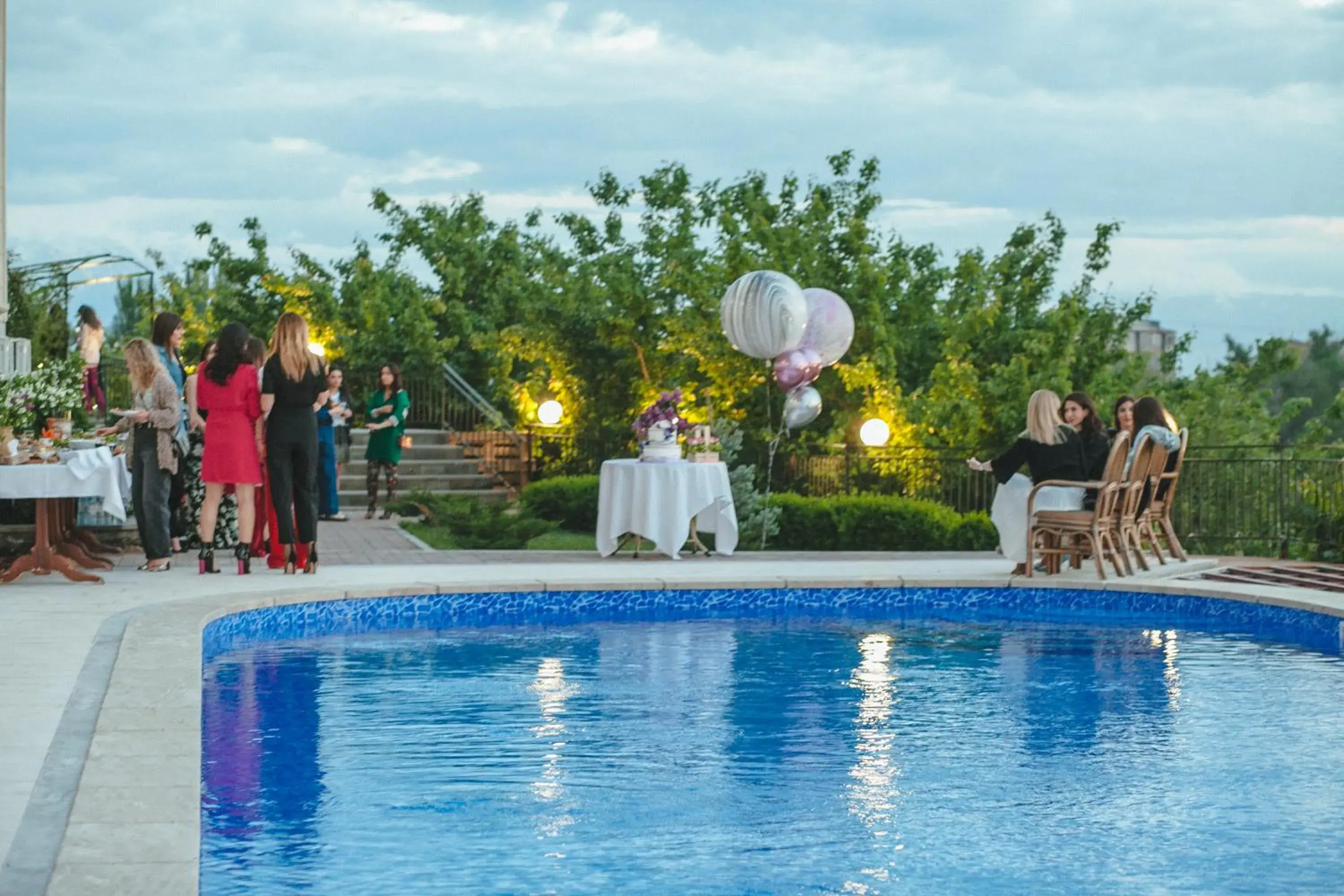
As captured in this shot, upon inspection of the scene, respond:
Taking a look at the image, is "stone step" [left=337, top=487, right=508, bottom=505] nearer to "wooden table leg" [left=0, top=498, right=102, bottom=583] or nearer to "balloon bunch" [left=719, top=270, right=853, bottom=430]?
"balloon bunch" [left=719, top=270, right=853, bottom=430]

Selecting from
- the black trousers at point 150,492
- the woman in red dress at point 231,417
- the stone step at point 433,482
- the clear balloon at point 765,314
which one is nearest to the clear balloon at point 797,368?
the clear balloon at point 765,314

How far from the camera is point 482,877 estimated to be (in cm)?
445

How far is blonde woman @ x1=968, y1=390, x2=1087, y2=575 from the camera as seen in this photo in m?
11.1

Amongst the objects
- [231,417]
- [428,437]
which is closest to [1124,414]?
[231,417]

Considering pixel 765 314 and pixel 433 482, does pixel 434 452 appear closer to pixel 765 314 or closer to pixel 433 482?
pixel 433 482

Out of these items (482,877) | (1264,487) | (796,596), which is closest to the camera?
(482,877)

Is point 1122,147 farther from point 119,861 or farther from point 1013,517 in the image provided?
point 119,861

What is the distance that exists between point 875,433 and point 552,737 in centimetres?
1246

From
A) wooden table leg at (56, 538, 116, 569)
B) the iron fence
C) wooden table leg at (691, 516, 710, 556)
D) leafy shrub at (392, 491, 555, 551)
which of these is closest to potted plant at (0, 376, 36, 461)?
wooden table leg at (56, 538, 116, 569)

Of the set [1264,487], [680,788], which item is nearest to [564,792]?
[680,788]

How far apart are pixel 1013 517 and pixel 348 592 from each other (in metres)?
4.53

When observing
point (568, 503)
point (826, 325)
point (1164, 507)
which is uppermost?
point (826, 325)

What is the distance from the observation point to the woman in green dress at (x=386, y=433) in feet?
57.0

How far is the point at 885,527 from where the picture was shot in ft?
48.0
